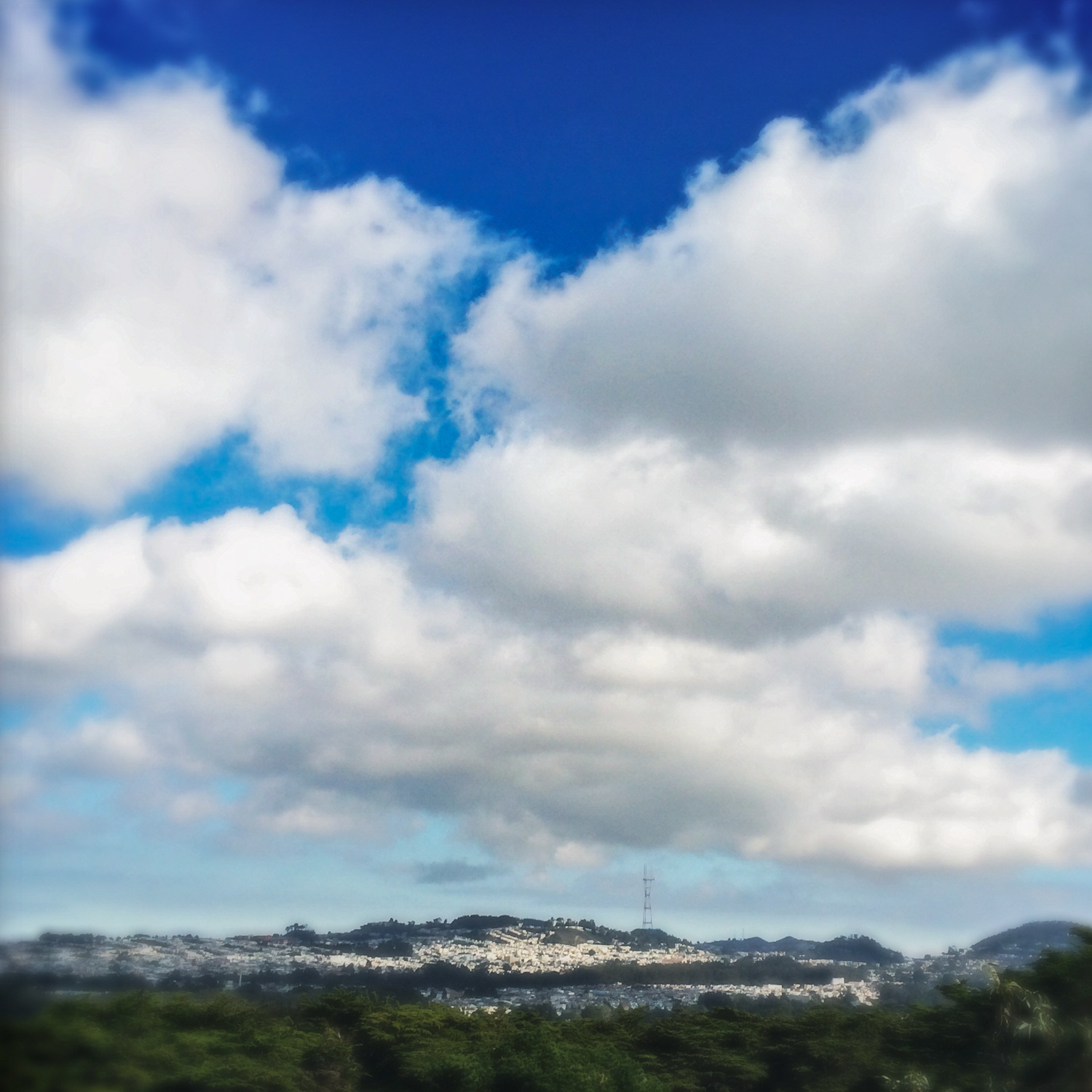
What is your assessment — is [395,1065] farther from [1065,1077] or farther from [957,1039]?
[1065,1077]

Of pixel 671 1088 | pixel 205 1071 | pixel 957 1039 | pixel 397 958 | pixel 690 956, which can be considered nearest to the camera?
pixel 205 1071

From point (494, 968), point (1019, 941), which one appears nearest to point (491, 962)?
point (494, 968)

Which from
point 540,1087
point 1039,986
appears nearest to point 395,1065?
point 540,1087

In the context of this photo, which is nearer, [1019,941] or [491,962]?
[491,962]

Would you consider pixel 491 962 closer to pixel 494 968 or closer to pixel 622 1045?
pixel 494 968

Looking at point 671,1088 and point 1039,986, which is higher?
Answer: point 1039,986

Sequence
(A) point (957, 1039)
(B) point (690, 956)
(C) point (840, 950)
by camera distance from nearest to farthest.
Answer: (A) point (957, 1039) < (B) point (690, 956) < (C) point (840, 950)

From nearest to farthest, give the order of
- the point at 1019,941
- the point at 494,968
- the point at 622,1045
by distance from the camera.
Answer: the point at 622,1045
the point at 494,968
the point at 1019,941

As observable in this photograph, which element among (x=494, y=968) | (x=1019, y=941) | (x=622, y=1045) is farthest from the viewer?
(x=1019, y=941)

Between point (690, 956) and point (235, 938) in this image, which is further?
point (690, 956)
